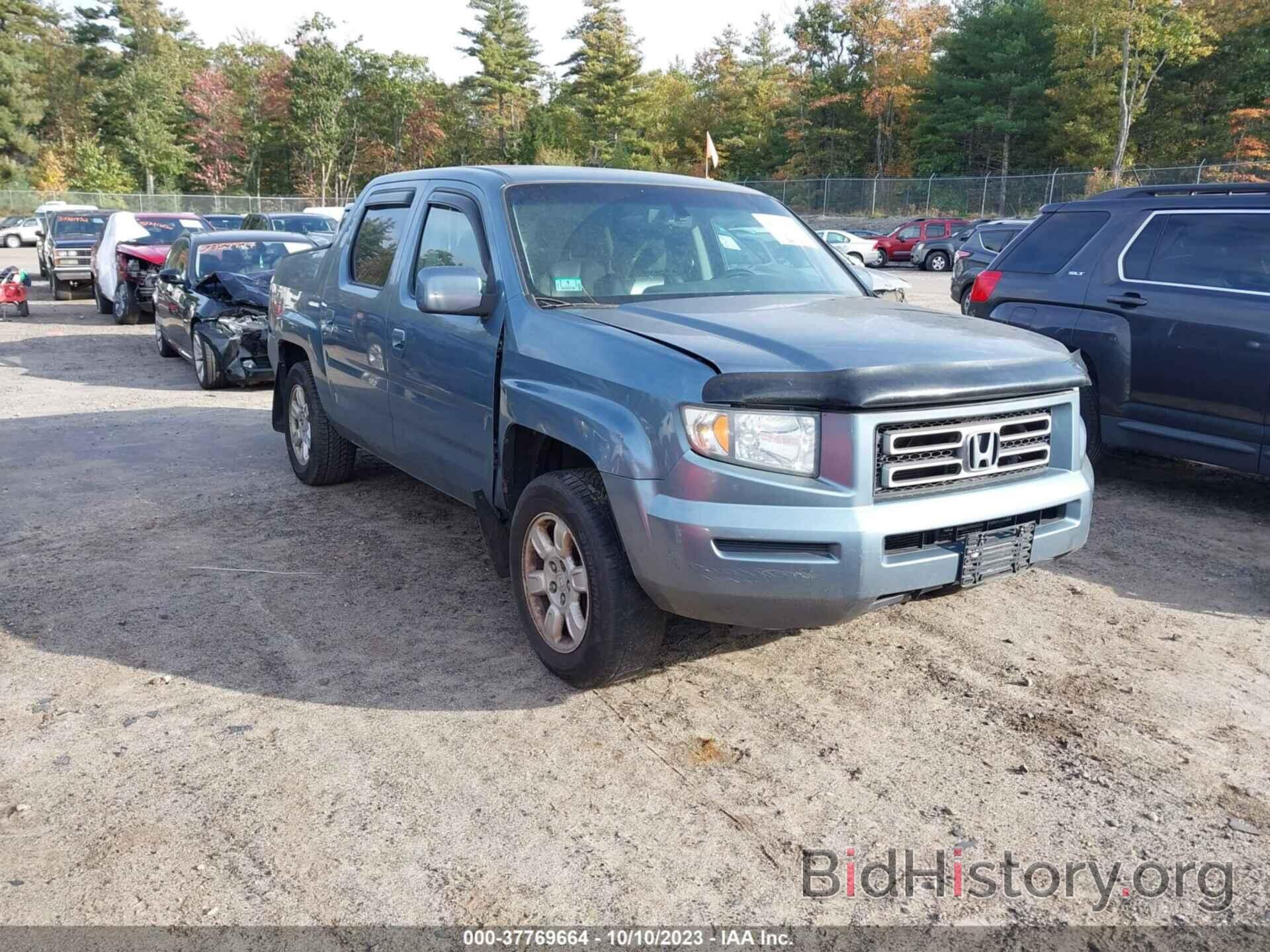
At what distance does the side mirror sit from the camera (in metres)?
4.04

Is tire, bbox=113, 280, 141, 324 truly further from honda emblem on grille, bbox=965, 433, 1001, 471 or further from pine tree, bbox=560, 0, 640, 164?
pine tree, bbox=560, 0, 640, 164

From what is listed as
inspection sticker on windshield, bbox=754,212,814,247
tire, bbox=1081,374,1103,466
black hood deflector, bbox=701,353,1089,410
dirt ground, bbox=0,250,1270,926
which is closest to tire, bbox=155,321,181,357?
dirt ground, bbox=0,250,1270,926

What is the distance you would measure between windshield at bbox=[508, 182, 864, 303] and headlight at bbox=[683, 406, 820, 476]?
1176 mm

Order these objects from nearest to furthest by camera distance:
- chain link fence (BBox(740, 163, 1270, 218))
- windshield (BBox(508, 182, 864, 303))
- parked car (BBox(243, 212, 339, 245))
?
windshield (BBox(508, 182, 864, 303)) → parked car (BBox(243, 212, 339, 245)) → chain link fence (BBox(740, 163, 1270, 218))

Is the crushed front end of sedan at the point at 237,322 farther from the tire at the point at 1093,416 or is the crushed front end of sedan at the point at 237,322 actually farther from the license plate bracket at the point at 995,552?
the license plate bracket at the point at 995,552

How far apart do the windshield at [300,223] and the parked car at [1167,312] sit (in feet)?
48.9

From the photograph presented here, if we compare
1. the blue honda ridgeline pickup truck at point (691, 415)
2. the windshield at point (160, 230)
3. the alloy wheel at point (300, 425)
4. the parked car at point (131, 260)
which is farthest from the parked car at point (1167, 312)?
the windshield at point (160, 230)

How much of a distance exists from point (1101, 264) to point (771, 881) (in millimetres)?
5424

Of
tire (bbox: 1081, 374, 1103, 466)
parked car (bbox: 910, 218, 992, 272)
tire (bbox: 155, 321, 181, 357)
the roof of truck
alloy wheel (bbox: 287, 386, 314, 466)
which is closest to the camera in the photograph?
the roof of truck

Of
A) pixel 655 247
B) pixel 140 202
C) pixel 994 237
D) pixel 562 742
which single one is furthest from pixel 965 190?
pixel 562 742

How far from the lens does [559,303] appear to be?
4145 mm

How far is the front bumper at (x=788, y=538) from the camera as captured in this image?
3178 mm

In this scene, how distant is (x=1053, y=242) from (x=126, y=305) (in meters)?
14.8

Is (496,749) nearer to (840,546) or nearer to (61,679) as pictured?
(840,546)
